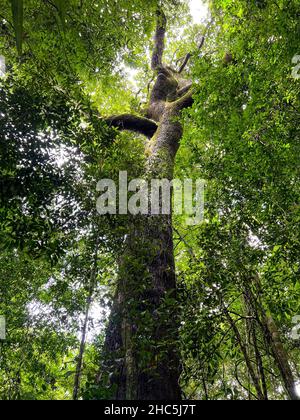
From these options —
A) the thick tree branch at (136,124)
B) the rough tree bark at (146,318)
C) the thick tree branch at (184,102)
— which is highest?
the thick tree branch at (184,102)

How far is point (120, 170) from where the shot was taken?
13.7 ft

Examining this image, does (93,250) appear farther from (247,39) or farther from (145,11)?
(145,11)

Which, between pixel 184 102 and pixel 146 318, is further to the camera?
pixel 184 102

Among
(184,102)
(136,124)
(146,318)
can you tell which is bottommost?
(146,318)

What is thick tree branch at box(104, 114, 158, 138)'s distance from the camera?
25.1ft

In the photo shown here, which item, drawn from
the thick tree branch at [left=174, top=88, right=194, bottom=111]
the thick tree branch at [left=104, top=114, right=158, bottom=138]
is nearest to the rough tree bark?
the thick tree branch at [left=104, top=114, right=158, bottom=138]

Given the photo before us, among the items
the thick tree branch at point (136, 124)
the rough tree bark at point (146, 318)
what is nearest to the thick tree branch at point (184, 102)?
the thick tree branch at point (136, 124)

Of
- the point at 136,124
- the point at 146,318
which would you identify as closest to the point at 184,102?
the point at 136,124

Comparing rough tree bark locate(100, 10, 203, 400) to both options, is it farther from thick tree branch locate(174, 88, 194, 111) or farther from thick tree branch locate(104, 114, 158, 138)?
thick tree branch locate(174, 88, 194, 111)

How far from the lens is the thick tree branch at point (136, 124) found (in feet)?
25.1

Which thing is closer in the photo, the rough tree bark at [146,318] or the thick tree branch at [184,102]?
the rough tree bark at [146,318]

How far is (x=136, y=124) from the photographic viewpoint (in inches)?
302

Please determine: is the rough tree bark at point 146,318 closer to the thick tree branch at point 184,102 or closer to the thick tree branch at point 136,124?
the thick tree branch at point 136,124

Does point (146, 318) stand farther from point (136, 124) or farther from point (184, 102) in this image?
point (184, 102)
